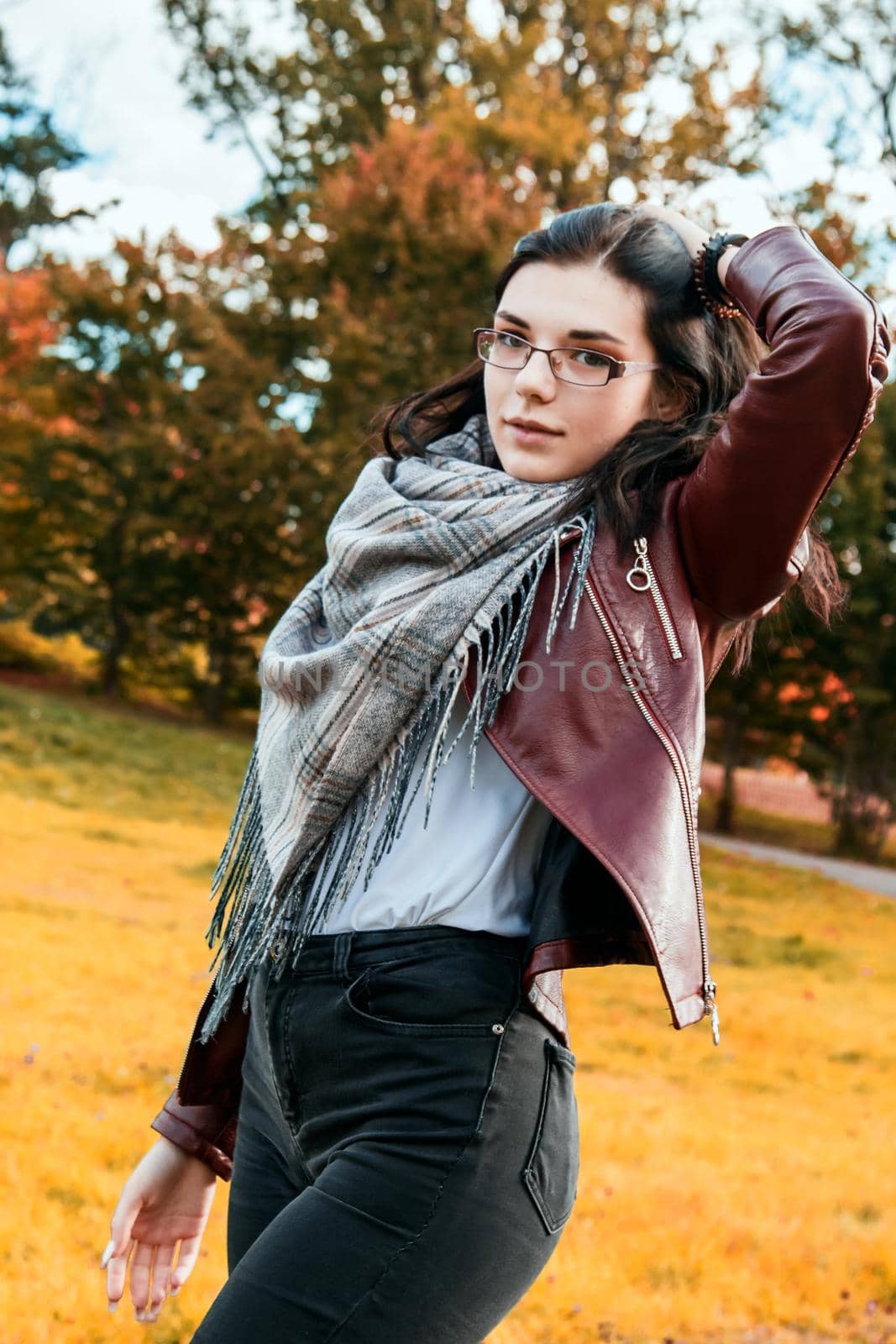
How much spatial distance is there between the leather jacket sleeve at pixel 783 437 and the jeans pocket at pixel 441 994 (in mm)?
538

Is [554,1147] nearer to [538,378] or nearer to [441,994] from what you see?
[441,994]

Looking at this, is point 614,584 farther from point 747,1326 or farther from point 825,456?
point 747,1326

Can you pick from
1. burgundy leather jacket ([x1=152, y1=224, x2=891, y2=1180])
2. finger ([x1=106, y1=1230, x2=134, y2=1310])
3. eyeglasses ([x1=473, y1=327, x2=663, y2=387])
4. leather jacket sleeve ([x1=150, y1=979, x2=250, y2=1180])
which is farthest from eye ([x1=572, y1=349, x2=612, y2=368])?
finger ([x1=106, y1=1230, x2=134, y2=1310])

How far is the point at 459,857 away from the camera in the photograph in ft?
5.33

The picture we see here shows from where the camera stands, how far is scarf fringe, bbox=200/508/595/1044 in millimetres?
1586

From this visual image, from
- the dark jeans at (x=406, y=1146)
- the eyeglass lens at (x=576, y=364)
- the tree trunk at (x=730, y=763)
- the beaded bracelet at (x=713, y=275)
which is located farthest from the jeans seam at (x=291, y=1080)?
the tree trunk at (x=730, y=763)

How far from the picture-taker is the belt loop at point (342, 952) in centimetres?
161

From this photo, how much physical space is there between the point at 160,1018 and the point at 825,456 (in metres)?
4.88

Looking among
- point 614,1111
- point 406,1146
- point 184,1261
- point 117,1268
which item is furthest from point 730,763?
point 406,1146

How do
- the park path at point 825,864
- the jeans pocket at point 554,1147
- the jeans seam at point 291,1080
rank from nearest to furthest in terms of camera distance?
the jeans pocket at point 554,1147, the jeans seam at point 291,1080, the park path at point 825,864

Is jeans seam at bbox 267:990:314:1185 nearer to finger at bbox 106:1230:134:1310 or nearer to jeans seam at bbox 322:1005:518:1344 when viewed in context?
jeans seam at bbox 322:1005:518:1344

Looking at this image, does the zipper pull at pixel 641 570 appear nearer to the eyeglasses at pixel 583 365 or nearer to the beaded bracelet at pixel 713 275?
the eyeglasses at pixel 583 365

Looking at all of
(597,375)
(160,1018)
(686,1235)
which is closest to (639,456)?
(597,375)

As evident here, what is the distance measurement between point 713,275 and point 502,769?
30.9 inches
